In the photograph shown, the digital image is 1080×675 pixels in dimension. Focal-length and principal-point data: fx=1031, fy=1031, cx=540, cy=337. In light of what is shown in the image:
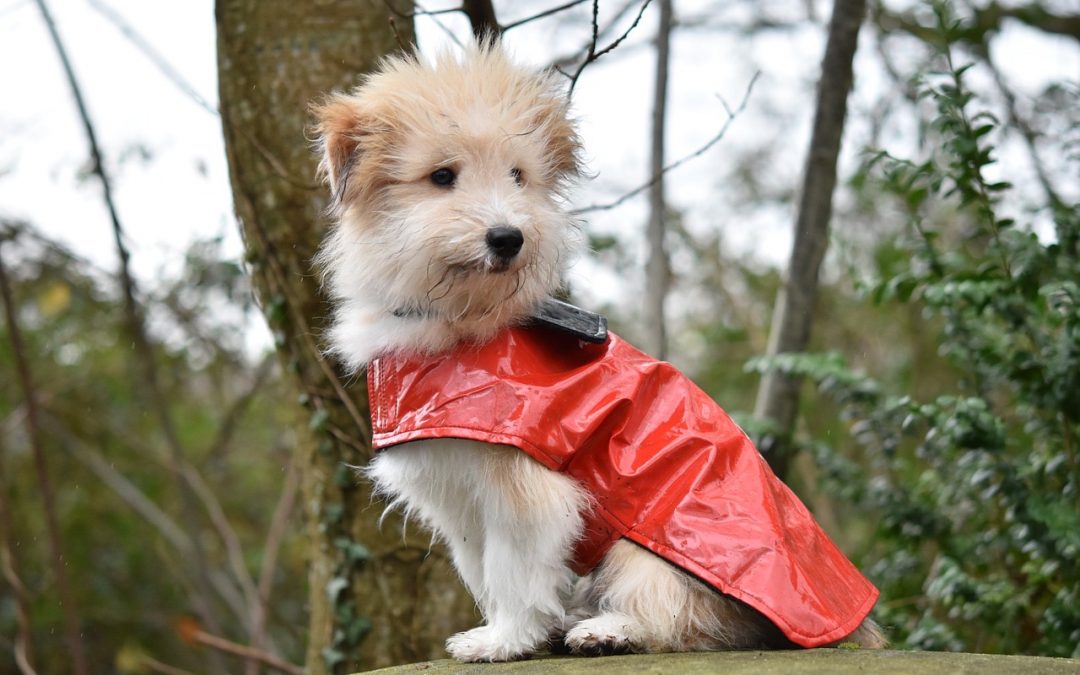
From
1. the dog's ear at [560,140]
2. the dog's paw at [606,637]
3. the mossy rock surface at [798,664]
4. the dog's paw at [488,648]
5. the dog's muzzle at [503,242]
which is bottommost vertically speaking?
the dog's paw at [488,648]

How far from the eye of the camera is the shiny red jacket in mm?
2930

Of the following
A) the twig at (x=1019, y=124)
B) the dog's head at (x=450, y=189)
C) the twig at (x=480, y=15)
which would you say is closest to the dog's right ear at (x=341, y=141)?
the dog's head at (x=450, y=189)

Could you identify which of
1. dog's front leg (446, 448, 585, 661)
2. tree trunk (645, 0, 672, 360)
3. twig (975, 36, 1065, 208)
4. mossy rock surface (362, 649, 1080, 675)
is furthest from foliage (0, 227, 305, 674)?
twig (975, 36, 1065, 208)

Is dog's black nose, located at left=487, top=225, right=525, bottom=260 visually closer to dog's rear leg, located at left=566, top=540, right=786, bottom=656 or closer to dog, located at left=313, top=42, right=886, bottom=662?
dog, located at left=313, top=42, right=886, bottom=662

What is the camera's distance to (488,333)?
10.4ft

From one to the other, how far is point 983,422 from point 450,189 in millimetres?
2093

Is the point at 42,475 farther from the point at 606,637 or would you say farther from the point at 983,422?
the point at 983,422

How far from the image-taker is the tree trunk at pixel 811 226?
17.0ft

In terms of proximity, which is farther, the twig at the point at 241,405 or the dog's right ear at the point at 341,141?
the twig at the point at 241,405

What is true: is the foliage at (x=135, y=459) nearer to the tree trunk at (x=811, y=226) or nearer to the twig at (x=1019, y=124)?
the tree trunk at (x=811, y=226)

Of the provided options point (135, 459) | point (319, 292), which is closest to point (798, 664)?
point (319, 292)

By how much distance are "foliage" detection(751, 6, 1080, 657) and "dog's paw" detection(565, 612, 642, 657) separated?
1463mm

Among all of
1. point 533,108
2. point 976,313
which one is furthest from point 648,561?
point 976,313

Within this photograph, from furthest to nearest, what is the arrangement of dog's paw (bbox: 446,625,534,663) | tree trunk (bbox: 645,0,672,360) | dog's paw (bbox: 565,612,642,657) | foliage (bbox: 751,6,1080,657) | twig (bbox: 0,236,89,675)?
tree trunk (bbox: 645,0,672,360), twig (bbox: 0,236,89,675), foliage (bbox: 751,6,1080,657), dog's paw (bbox: 446,625,534,663), dog's paw (bbox: 565,612,642,657)
